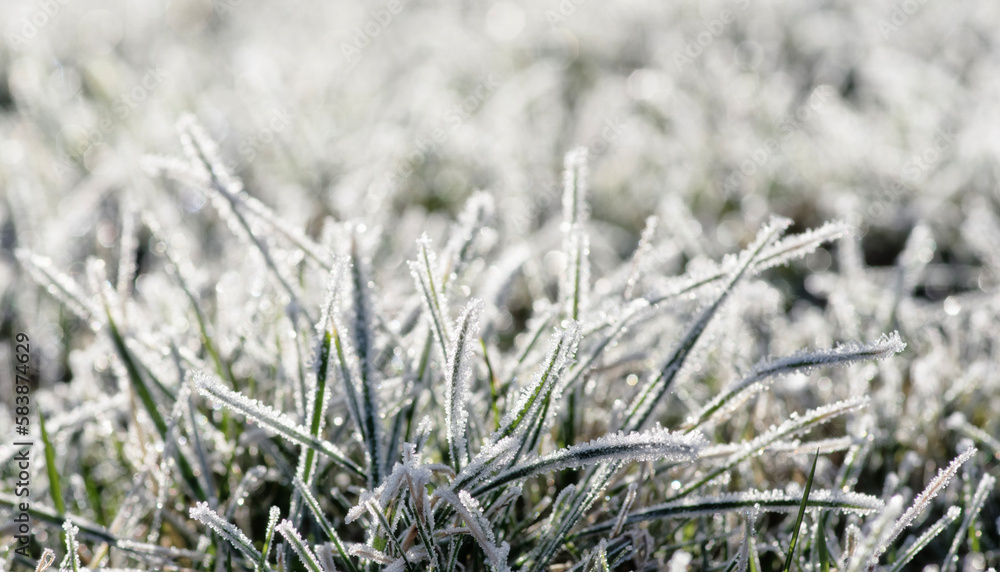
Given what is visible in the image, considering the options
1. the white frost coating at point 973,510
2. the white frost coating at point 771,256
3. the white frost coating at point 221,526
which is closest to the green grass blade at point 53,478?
the white frost coating at point 221,526

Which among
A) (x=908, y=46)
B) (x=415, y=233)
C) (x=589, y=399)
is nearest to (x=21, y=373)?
(x=415, y=233)

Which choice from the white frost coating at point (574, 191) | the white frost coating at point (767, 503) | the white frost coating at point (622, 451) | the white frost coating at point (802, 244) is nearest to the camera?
the white frost coating at point (622, 451)

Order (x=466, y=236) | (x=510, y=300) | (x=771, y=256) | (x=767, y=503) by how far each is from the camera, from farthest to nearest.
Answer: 1. (x=510, y=300)
2. (x=466, y=236)
3. (x=771, y=256)
4. (x=767, y=503)

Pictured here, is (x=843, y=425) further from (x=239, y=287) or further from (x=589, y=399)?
(x=239, y=287)

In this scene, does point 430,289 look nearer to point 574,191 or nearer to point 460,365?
point 460,365

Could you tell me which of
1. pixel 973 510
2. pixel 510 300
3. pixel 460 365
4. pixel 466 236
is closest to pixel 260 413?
pixel 460 365

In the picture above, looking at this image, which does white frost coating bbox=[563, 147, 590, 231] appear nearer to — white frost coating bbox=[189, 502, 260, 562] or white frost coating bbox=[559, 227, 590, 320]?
white frost coating bbox=[559, 227, 590, 320]

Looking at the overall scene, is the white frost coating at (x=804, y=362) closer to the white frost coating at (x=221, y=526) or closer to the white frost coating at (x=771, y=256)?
the white frost coating at (x=771, y=256)
